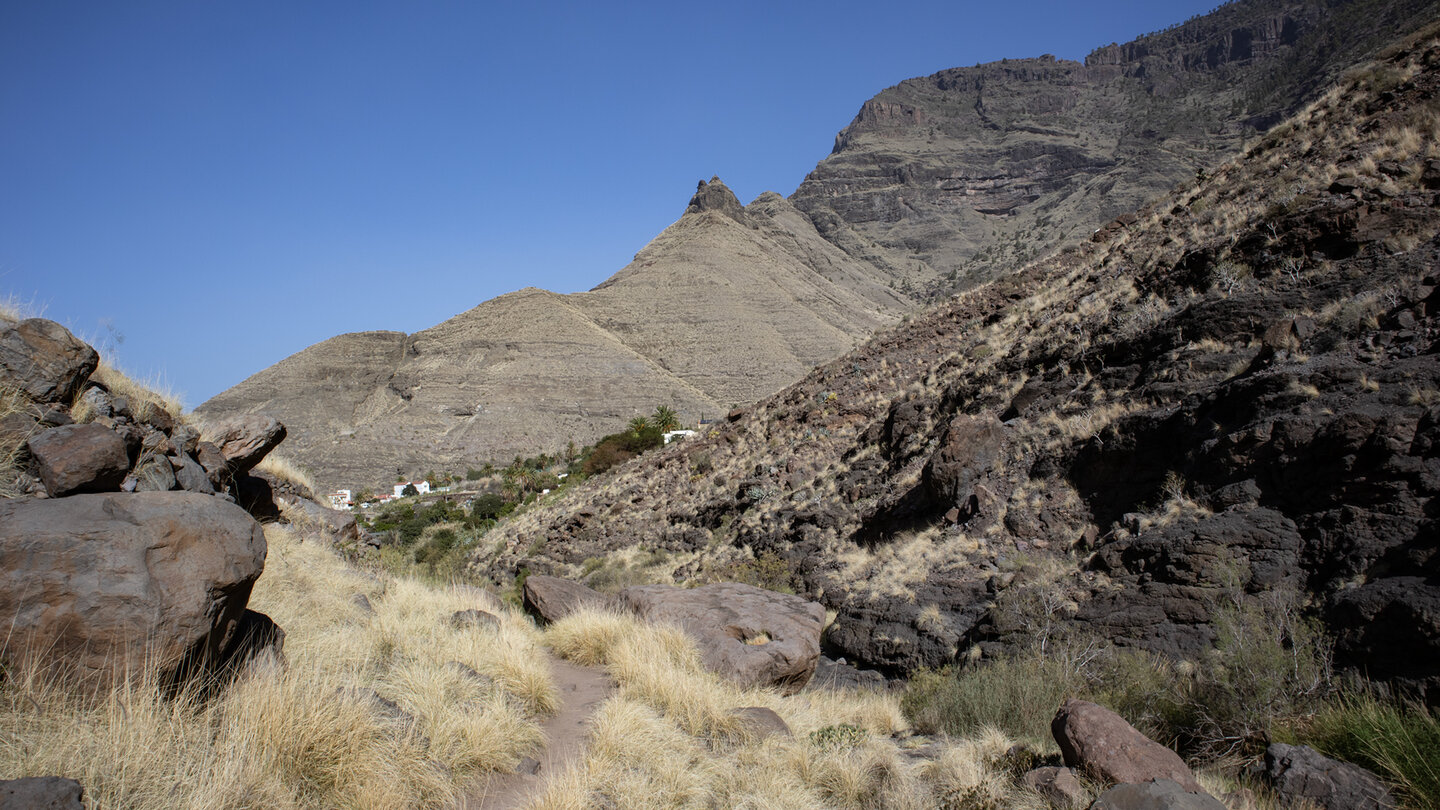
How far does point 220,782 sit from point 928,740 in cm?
466

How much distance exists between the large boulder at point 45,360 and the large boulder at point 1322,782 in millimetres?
8449

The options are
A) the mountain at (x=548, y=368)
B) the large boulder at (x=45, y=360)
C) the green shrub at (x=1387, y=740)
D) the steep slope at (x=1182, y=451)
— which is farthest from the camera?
the mountain at (x=548, y=368)

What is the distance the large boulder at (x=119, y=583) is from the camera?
314 cm

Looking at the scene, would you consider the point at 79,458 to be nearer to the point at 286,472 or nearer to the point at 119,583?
the point at 119,583

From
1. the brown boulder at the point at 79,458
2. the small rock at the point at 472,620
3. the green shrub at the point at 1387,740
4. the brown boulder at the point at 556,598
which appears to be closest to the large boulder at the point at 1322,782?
the green shrub at the point at 1387,740

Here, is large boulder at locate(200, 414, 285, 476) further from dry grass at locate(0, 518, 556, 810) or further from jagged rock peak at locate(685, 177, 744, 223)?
jagged rock peak at locate(685, 177, 744, 223)

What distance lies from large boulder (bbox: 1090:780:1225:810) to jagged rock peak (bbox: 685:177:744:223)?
114 meters

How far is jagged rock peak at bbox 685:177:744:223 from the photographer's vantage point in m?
114

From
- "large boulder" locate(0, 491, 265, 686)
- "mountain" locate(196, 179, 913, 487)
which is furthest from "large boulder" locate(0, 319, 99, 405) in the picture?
"mountain" locate(196, 179, 913, 487)

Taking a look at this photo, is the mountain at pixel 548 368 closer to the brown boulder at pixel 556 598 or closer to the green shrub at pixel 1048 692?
the brown boulder at pixel 556 598

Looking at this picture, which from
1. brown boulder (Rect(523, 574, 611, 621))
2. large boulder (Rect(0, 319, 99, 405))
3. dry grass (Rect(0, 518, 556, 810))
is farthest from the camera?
brown boulder (Rect(523, 574, 611, 621))

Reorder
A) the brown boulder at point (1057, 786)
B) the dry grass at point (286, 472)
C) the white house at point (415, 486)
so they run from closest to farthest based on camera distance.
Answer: the brown boulder at point (1057, 786)
the dry grass at point (286, 472)
the white house at point (415, 486)

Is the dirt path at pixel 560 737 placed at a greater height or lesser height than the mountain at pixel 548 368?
lesser

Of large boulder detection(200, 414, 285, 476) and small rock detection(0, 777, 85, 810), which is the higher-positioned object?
large boulder detection(200, 414, 285, 476)
